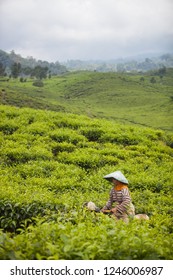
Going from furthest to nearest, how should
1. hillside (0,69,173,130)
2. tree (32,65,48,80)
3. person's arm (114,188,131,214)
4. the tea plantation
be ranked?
tree (32,65,48,80)
hillside (0,69,173,130)
person's arm (114,188,131,214)
the tea plantation

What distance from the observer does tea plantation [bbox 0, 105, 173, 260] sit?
484 centimetres

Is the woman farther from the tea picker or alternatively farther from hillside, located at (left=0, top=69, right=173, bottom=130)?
hillside, located at (left=0, top=69, right=173, bottom=130)

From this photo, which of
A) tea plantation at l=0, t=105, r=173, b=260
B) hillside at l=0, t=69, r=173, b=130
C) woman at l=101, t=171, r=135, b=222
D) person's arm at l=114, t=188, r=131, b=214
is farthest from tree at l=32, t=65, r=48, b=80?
person's arm at l=114, t=188, r=131, b=214

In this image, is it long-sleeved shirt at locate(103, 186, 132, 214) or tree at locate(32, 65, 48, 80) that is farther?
tree at locate(32, 65, 48, 80)

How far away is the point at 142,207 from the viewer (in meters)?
10.6

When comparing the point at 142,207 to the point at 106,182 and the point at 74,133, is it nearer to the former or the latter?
the point at 106,182

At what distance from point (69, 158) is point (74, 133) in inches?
116

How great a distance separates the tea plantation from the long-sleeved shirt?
2.43ft

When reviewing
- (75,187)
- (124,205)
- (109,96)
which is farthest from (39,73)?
(124,205)

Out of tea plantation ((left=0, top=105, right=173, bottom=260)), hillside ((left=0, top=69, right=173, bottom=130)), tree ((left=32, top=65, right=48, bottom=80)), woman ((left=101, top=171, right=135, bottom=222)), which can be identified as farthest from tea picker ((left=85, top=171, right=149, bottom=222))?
tree ((left=32, top=65, right=48, bottom=80))

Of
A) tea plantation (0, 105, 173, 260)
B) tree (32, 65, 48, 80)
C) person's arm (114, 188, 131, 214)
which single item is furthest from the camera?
tree (32, 65, 48, 80)

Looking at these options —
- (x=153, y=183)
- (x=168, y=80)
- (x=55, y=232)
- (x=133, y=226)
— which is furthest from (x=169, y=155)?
(x=168, y=80)

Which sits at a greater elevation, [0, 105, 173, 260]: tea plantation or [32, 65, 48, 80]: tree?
[32, 65, 48, 80]: tree

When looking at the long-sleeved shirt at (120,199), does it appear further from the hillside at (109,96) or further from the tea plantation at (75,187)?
the hillside at (109,96)
